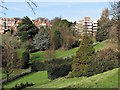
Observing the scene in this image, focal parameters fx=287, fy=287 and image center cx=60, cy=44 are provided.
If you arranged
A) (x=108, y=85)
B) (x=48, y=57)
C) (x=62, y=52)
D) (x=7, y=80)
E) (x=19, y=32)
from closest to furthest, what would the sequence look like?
1. (x=108, y=85)
2. (x=7, y=80)
3. (x=48, y=57)
4. (x=62, y=52)
5. (x=19, y=32)

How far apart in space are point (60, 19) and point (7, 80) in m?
33.8

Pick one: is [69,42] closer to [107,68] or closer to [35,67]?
[35,67]

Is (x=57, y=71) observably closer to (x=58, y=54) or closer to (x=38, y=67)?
(x=38, y=67)

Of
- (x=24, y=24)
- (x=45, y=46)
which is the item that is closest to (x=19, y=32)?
(x=24, y=24)

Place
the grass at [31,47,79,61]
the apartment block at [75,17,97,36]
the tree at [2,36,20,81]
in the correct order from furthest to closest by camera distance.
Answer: the apartment block at [75,17,97,36]
the grass at [31,47,79,61]
the tree at [2,36,20,81]

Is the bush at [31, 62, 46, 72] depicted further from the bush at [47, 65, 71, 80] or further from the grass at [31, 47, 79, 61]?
the grass at [31, 47, 79, 61]

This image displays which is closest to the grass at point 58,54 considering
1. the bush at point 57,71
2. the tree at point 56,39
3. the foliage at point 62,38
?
the foliage at point 62,38

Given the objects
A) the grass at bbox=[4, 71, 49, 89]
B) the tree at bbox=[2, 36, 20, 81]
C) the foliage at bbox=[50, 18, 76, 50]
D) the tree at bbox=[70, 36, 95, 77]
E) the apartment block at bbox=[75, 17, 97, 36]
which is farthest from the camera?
the apartment block at bbox=[75, 17, 97, 36]

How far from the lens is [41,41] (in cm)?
4891

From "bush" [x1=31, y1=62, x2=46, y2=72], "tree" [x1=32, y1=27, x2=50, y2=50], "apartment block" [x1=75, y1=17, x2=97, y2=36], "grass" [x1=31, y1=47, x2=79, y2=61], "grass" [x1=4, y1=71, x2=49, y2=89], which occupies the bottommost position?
"grass" [x1=4, y1=71, x2=49, y2=89]

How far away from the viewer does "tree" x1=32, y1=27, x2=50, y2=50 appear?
48.8 meters

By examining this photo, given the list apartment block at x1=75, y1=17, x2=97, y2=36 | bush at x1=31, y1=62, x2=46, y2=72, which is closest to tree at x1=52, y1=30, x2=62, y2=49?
apartment block at x1=75, y1=17, x2=97, y2=36

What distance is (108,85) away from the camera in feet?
41.5

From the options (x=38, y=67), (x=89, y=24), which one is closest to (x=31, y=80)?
(x=38, y=67)
